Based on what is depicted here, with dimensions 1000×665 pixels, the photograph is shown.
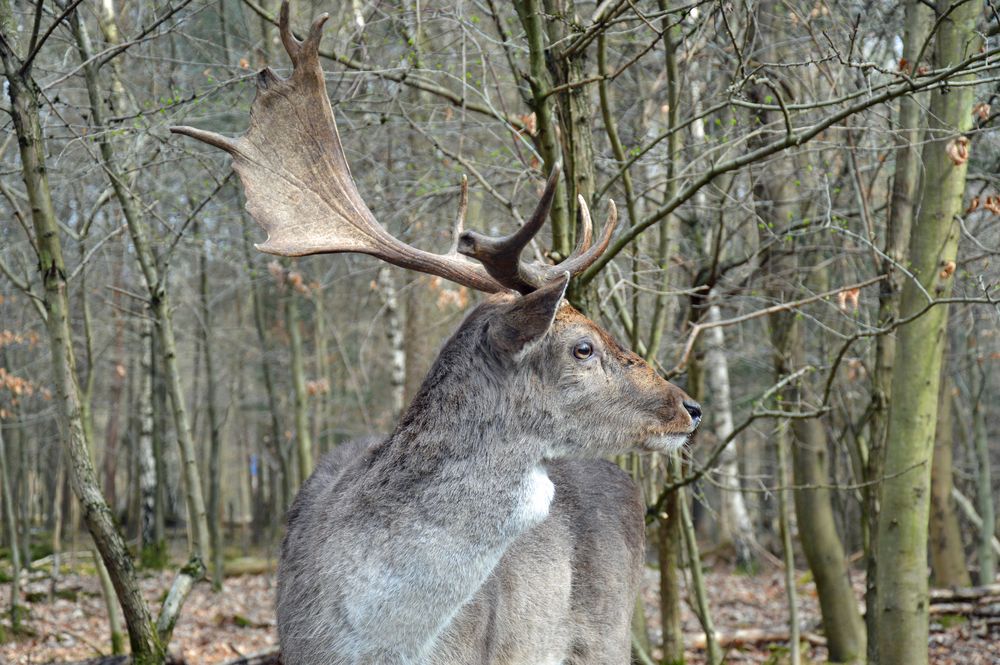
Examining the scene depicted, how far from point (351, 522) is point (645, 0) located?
16.0 ft

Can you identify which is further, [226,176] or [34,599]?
[34,599]

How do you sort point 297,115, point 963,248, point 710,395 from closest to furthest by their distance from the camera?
point 297,115 → point 963,248 → point 710,395

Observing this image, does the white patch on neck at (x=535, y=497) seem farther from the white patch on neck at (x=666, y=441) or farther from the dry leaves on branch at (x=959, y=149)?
the dry leaves on branch at (x=959, y=149)

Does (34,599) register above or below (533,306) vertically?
below

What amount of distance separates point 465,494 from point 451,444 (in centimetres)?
23

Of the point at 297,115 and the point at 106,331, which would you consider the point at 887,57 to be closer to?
the point at 297,115

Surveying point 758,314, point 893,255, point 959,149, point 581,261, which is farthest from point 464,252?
point 893,255

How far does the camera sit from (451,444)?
435 centimetres

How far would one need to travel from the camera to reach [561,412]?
4562mm

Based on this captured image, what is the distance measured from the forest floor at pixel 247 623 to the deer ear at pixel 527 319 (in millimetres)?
4808

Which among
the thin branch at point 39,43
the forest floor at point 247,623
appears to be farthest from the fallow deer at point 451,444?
the forest floor at point 247,623

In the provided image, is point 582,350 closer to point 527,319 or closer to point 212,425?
point 527,319

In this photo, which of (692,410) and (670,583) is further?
(670,583)

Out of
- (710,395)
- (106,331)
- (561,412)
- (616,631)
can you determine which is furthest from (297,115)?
(106,331)
